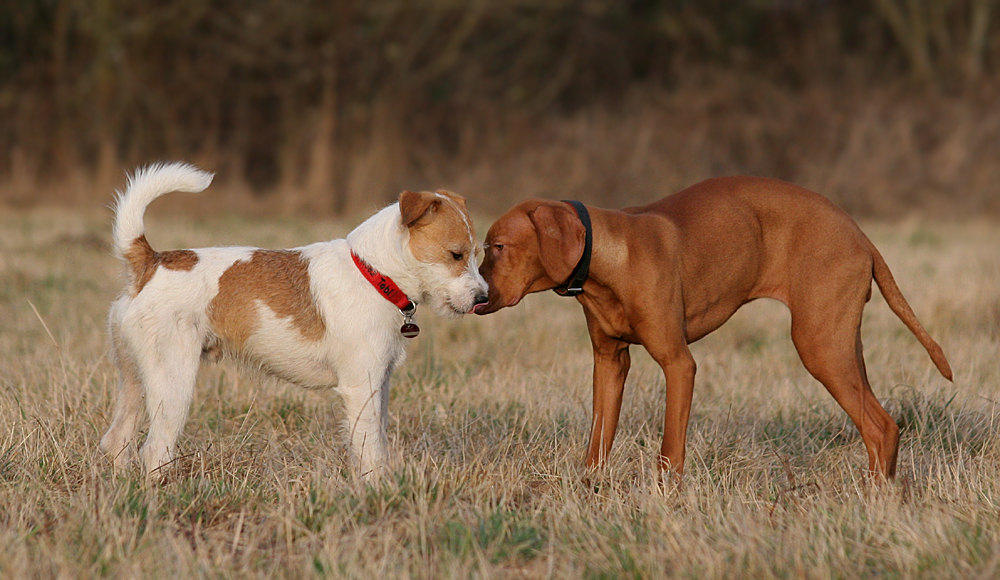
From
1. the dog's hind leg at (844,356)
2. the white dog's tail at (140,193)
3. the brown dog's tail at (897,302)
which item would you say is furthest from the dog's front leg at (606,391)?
the white dog's tail at (140,193)

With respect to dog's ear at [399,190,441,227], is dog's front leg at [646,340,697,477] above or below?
below

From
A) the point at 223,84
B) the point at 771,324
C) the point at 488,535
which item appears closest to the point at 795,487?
the point at 488,535

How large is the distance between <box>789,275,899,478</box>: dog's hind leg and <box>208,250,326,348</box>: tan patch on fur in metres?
2.06

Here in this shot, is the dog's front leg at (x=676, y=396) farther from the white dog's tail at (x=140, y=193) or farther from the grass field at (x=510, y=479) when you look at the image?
the white dog's tail at (x=140, y=193)

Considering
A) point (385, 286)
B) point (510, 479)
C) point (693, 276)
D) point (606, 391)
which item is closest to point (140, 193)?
point (385, 286)

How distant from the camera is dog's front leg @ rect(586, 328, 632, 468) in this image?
454cm

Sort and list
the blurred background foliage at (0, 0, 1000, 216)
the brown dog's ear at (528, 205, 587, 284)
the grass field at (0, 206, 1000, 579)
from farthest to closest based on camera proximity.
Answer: the blurred background foliage at (0, 0, 1000, 216)
the brown dog's ear at (528, 205, 587, 284)
the grass field at (0, 206, 1000, 579)

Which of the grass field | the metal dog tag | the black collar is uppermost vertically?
the black collar

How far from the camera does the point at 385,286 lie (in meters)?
4.54

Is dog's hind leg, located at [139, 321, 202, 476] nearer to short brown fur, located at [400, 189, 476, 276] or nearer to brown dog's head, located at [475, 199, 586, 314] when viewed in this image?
short brown fur, located at [400, 189, 476, 276]

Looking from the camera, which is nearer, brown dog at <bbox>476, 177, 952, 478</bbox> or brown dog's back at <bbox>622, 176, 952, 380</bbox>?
brown dog at <bbox>476, 177, 952, 478</bbox>

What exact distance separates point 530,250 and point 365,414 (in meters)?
0.97

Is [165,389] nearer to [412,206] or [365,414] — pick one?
[365,414]

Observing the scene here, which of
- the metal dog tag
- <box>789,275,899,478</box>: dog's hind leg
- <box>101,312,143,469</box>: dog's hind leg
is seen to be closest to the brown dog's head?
the metal dog tag
